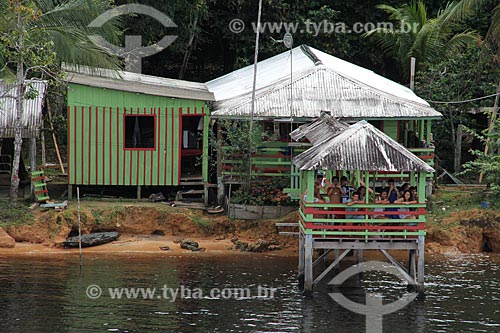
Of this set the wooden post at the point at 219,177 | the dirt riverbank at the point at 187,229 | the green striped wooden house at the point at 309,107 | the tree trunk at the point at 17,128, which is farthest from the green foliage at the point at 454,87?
the tree trunk at the point at 17,128

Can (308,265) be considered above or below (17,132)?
below

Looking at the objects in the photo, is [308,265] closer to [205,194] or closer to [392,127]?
[205,194]

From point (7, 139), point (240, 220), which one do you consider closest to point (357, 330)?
point (240, 220)

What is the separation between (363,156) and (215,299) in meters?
4.56

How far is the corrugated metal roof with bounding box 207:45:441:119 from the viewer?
28391mm

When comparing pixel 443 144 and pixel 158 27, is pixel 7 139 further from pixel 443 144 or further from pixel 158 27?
pixel 443 144

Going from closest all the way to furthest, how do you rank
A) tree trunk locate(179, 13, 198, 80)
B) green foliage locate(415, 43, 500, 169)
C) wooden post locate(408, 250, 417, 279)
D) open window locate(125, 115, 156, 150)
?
1. wooden post locate(408, 250, 417, 279)
2. open window locate(125, 115, 156, 150)
3. green foliage locate(415, 43, 500, 169)
4. tree trunk locate(179, 13, 198, 80)

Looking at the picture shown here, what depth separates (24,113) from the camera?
92.0 feet

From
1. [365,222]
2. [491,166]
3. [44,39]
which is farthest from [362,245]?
[44,39]

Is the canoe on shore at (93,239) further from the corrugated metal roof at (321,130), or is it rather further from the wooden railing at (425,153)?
the wooden railing at (425,153)

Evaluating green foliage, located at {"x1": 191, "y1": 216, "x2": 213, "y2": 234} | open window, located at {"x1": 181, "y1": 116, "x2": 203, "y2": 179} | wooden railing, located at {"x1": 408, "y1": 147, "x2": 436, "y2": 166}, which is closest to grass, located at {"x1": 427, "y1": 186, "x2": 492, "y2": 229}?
wooden railing, located at {"x1": 408, "y1": 147, "x2": 436, "y2": 166}

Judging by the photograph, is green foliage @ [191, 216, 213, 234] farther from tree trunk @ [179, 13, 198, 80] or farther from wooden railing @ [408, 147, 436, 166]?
tree trunk @ [179, 13, 198, 80]

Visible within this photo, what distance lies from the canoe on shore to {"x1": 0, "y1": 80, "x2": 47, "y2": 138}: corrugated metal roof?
3.41 metres

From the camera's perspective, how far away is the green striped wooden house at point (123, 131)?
28609 millimetres
